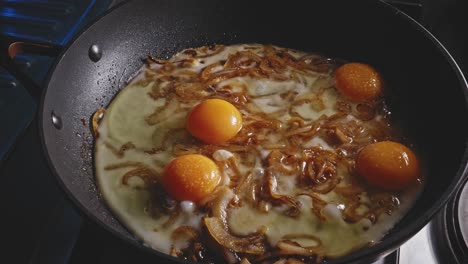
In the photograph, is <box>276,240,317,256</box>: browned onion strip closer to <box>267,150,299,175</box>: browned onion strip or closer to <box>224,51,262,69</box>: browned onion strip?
<box>267,150,299,175</box>: browned onion strip

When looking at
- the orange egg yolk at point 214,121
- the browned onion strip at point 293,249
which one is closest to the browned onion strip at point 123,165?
the orange egg yolk at point 214,121

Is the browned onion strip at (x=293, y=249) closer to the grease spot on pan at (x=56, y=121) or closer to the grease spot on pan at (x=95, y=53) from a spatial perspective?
the grease spot on pan at (x=56, y=121)

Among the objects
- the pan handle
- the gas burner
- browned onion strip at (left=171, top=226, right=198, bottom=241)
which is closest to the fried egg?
browned onion strip at (left=171, top=226, right=198, bottom=241)

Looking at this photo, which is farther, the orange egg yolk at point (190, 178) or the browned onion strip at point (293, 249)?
the orange egg yolk at point (190, 178)

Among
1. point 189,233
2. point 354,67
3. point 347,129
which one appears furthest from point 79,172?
point 354,67

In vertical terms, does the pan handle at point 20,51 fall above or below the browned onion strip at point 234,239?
above

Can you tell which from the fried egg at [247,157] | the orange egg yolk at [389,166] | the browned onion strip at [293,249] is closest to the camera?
the browned onion strip at [293,249]

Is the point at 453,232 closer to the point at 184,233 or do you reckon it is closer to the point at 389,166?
the point at 389,166
